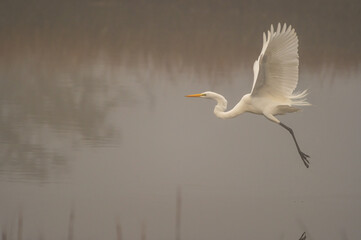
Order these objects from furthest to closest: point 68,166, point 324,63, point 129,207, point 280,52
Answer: point 324,63, point 68,166, point 129,207, point 280,52

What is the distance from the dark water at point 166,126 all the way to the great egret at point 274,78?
2.52 feet

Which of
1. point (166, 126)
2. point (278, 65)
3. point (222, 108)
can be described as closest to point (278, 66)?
point (278, 65)

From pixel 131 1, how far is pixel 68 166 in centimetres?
142

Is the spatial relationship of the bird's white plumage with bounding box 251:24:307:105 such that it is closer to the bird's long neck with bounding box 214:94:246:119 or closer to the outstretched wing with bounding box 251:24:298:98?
the outstretched wing with bounding box 251:24:298:98

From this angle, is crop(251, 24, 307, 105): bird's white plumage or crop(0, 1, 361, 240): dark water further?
crop(0, 1, 361, 240): dark water

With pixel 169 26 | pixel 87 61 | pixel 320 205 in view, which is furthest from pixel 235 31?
pixel 320 205

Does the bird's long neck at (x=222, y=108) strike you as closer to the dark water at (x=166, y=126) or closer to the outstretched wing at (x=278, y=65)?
the outstretched wing at (x=278, y=65)

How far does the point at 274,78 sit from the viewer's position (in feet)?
9.41

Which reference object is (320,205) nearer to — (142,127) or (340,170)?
(340,170)

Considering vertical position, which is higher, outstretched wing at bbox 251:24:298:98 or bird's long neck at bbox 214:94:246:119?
outstretched wing at bbox 251:24:298:98

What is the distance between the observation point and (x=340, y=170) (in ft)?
12.3

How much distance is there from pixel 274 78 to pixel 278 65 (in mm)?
98

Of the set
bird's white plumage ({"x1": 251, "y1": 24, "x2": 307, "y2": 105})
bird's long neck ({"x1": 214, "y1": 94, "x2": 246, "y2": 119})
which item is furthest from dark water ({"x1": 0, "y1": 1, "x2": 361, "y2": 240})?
bird's white plumage ({"x1": 251, "y1": 24, "x2": 307, "y2": 105})

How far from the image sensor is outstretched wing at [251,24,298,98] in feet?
8.73
